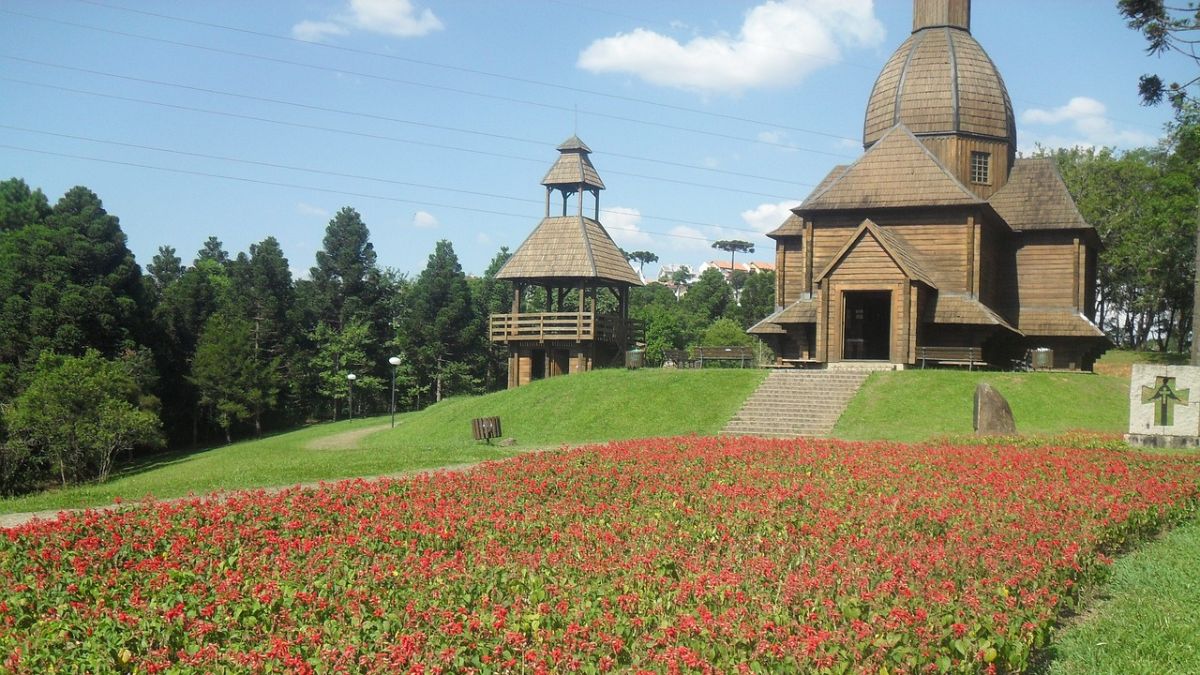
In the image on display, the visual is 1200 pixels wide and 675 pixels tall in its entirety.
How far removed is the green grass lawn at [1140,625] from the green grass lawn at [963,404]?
1397 centimetres

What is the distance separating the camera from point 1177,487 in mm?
14945

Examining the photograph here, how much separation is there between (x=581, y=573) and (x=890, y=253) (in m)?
26.6

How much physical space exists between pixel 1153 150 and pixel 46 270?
7013 centimetres

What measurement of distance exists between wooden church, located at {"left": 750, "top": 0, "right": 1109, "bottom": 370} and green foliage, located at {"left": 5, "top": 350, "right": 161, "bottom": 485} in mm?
26066

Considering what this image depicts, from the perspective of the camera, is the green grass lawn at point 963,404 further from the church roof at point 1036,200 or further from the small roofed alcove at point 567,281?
the small roofed alcove at point 567,281

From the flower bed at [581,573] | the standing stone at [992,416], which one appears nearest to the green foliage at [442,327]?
the standing stone at [992,416]

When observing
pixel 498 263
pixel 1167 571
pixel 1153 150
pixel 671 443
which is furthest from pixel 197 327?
pixel 1153 150

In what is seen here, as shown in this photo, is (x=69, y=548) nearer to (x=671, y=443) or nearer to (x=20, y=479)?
(x=671, y=443)

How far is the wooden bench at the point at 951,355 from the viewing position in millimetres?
33375

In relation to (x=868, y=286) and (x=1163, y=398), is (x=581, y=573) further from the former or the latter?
(x=868, y=286)

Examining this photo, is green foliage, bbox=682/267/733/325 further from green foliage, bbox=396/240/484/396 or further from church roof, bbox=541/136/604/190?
church roof, bbox=541/136/604/190

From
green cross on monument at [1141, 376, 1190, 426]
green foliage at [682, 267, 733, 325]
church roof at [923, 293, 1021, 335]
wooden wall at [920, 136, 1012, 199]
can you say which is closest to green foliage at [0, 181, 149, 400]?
church roof at [923, 293, 1021, 335]

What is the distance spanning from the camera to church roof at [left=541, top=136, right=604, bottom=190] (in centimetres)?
4600

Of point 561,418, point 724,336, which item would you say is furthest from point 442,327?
point 561,418
